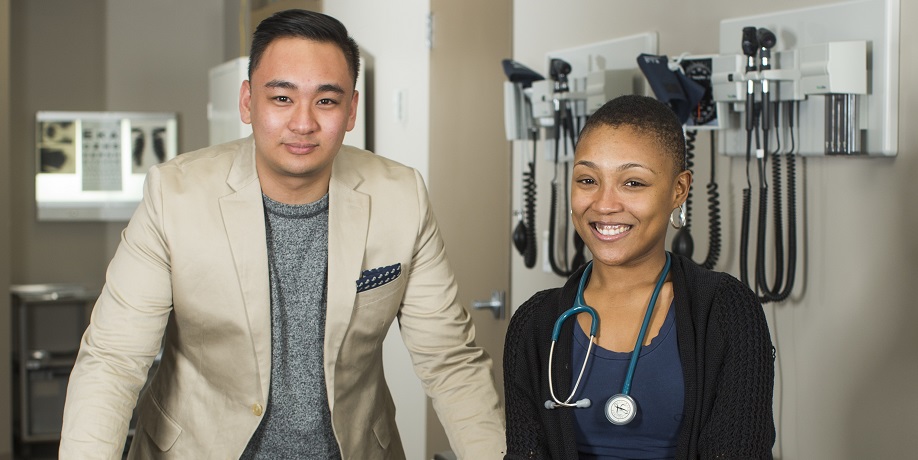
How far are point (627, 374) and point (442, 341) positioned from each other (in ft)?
1.73

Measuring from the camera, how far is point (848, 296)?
1.75 meters

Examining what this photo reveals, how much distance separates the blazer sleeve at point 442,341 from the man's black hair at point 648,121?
1.64 ft

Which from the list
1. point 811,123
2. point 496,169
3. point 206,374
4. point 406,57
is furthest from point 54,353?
point 811,123

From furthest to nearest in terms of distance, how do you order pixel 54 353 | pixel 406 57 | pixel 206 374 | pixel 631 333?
pixel 54 353 → pixel 406 57 → pixel 206 374 → pixel 631 333

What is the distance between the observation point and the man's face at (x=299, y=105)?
152 cm

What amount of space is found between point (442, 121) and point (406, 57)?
0.39 metres

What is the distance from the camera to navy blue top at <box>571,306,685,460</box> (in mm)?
1235

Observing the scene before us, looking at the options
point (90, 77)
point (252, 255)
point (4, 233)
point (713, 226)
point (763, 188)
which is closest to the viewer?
point (252, 255)

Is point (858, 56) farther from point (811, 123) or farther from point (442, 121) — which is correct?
point (442, 121)

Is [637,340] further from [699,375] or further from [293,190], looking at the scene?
[293,190]

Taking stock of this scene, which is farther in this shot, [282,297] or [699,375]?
[282,297]

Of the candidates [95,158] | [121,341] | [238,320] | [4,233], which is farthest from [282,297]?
[95,158]

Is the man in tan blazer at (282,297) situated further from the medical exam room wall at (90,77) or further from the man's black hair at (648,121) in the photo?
the medical exam room wall at (90,77)

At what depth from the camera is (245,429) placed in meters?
1.61
